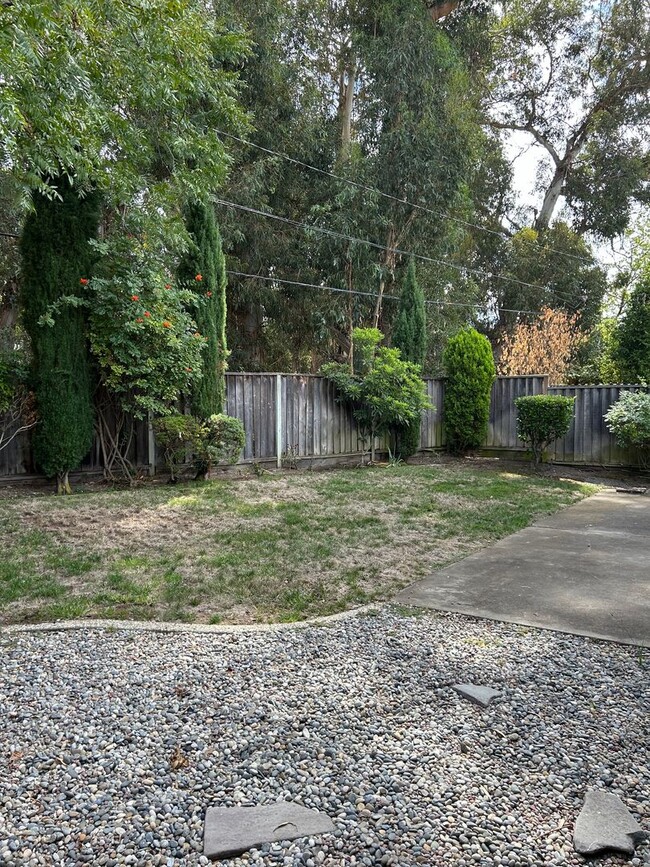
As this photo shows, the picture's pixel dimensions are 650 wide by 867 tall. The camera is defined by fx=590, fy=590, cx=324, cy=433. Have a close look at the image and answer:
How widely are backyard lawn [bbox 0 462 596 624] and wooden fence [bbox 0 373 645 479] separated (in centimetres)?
103

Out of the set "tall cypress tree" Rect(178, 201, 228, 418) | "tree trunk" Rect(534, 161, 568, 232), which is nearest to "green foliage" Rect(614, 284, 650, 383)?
"tall cypress tree" Rect(178, 201, 228, 418)

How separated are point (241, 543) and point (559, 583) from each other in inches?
92.5

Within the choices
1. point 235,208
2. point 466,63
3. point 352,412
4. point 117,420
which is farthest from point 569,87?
point 117,420

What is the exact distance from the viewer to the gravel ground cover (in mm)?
1501

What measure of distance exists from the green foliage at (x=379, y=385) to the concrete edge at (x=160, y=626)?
21.3 feet

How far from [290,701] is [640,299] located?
37.5ft

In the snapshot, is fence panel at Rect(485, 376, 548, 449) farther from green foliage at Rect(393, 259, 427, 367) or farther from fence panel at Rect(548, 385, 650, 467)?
green foliage at Rect(393, 259, 427, 367)

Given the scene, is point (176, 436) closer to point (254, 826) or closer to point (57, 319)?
point (57, 319)

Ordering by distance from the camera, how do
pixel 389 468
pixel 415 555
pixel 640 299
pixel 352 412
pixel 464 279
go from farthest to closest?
1. pixel 464 279
2. pixel 640 299
3. pixel 352 412
4. pixel 389 468
5. pixel 415 555

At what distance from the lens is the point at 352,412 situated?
391 inches

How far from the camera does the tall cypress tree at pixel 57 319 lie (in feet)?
21.5

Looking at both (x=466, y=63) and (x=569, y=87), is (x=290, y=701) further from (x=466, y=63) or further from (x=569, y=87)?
(x=569, y=87)

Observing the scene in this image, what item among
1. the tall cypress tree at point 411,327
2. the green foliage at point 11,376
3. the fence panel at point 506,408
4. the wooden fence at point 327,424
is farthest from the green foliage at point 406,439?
the green foliage at point 11,376

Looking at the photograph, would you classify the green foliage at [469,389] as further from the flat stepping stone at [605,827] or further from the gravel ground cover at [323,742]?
the flat stepping stone at [605,827]
